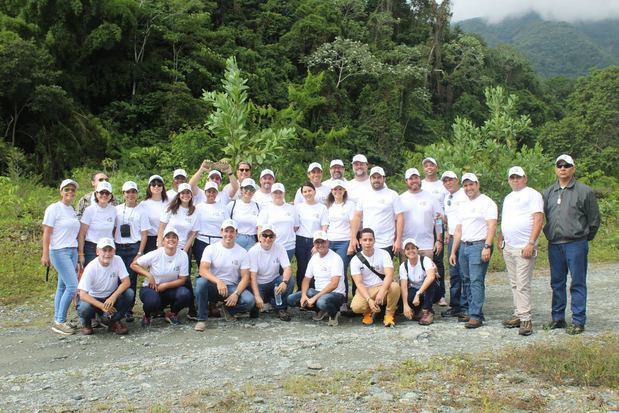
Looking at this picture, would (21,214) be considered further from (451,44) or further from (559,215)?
(451,44)

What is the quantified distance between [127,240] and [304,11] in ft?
101

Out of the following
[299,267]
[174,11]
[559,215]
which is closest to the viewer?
[559,215]

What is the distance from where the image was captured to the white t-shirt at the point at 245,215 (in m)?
7.68

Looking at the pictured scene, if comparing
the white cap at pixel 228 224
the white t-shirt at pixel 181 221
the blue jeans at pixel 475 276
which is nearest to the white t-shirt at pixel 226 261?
the white cap at pixel 228 224

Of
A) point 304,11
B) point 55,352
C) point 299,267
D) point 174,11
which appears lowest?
point 55,352

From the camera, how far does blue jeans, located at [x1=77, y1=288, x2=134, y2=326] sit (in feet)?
21.4

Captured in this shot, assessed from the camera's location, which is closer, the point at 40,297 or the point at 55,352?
the point at 55,352

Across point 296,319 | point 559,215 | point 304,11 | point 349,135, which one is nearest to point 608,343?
point 559,215

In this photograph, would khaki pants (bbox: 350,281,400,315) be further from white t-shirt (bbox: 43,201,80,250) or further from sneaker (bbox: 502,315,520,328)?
white t-shirt (bbox: 43,201,80,250)

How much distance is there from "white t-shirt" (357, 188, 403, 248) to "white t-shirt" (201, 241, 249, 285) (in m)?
1.56

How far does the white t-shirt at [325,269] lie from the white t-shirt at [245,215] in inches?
38.5

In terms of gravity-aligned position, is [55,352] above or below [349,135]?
below

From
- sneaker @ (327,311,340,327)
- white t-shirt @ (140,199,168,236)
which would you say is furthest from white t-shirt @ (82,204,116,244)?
sneaker @ (327,311,340,327)

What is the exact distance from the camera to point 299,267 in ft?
25.8
